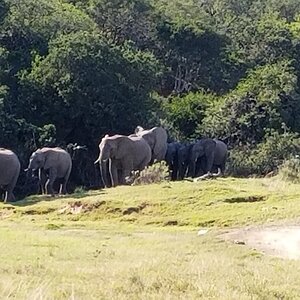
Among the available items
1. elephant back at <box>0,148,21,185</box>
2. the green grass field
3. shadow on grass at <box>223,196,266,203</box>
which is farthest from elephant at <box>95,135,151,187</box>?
shadow on grass at <box>223,196,266,203</box>

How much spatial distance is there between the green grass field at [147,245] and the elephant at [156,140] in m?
5.90

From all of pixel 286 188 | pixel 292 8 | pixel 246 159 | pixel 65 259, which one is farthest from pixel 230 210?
pixel 292 8

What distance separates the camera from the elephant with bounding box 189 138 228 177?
34094 mm

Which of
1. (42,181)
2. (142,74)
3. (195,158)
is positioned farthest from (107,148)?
(142,74)

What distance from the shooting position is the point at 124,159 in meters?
30.2

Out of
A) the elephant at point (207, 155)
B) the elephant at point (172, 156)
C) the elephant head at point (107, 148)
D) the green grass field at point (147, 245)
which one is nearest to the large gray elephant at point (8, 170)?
the elephant head at point (107, 148)

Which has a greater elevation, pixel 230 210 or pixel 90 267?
pixel 90 267

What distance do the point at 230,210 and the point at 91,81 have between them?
49.2 ft

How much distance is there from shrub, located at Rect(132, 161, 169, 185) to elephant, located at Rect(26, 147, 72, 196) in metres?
2.53

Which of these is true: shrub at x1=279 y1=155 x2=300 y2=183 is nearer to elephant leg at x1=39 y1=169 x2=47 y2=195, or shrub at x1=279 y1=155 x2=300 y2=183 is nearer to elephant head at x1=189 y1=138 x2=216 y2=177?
elephant head at x1=189 y1=138 x2=216 y2=177

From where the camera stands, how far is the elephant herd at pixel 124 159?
28.7 meters

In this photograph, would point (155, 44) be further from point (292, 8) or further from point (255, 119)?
point (292, 8)

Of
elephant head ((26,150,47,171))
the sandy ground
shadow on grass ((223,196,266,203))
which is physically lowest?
elephant head ((26,150,47,171))

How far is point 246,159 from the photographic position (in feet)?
124
